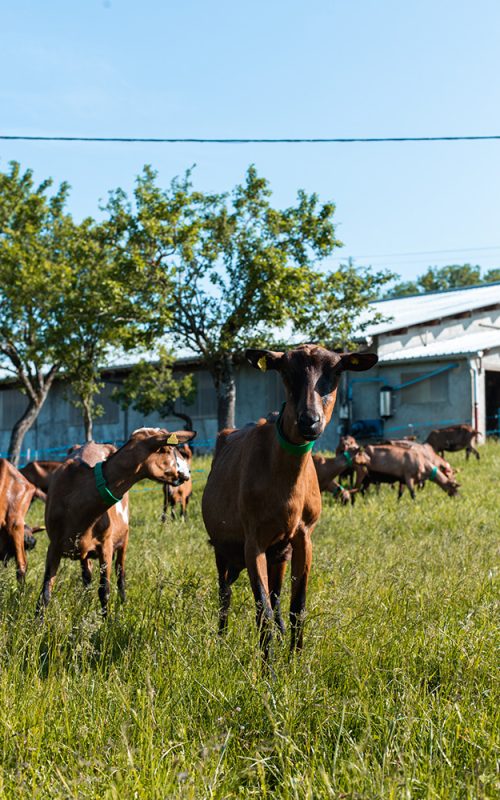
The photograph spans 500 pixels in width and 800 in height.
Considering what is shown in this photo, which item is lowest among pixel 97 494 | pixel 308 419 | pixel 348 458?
pixel 348 458

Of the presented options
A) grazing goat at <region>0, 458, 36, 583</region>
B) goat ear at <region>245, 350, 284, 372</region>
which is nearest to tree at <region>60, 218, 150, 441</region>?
grazing goat at <region>0, 458, 36, 583</region>

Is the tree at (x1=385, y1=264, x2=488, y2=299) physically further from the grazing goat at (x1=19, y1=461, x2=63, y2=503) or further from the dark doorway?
the grazing goat at (x1=19, y1=461, x2=63, y2=503)

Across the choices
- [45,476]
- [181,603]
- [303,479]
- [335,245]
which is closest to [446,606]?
[303,479]

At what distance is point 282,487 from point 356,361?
94 cm

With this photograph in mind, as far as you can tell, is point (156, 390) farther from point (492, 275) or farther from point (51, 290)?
point (492, 275)

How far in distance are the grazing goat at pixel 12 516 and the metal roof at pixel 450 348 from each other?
825 inches

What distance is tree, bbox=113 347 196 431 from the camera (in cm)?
3119

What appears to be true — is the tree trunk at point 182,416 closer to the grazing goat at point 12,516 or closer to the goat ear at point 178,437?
the grazing goat at point 12,516

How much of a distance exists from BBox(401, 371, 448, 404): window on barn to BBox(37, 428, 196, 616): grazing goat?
2300cm

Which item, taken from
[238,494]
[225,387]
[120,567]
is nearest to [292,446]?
[238,494]

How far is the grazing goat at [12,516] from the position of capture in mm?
9117

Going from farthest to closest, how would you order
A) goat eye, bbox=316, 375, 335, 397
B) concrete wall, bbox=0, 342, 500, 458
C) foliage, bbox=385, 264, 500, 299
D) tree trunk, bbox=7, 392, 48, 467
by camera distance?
1. foliage, bbox=385, 264, 500, 299
2. concrete wall, bbox=0, 342, 500, 458
3. tree trunk, bbox=7, 392, 48, 467
4. goat eye, bbox=316, 375, 335, 397

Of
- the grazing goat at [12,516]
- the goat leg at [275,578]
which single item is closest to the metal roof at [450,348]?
the grazing goat at [12,516]

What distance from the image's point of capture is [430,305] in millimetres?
37562
